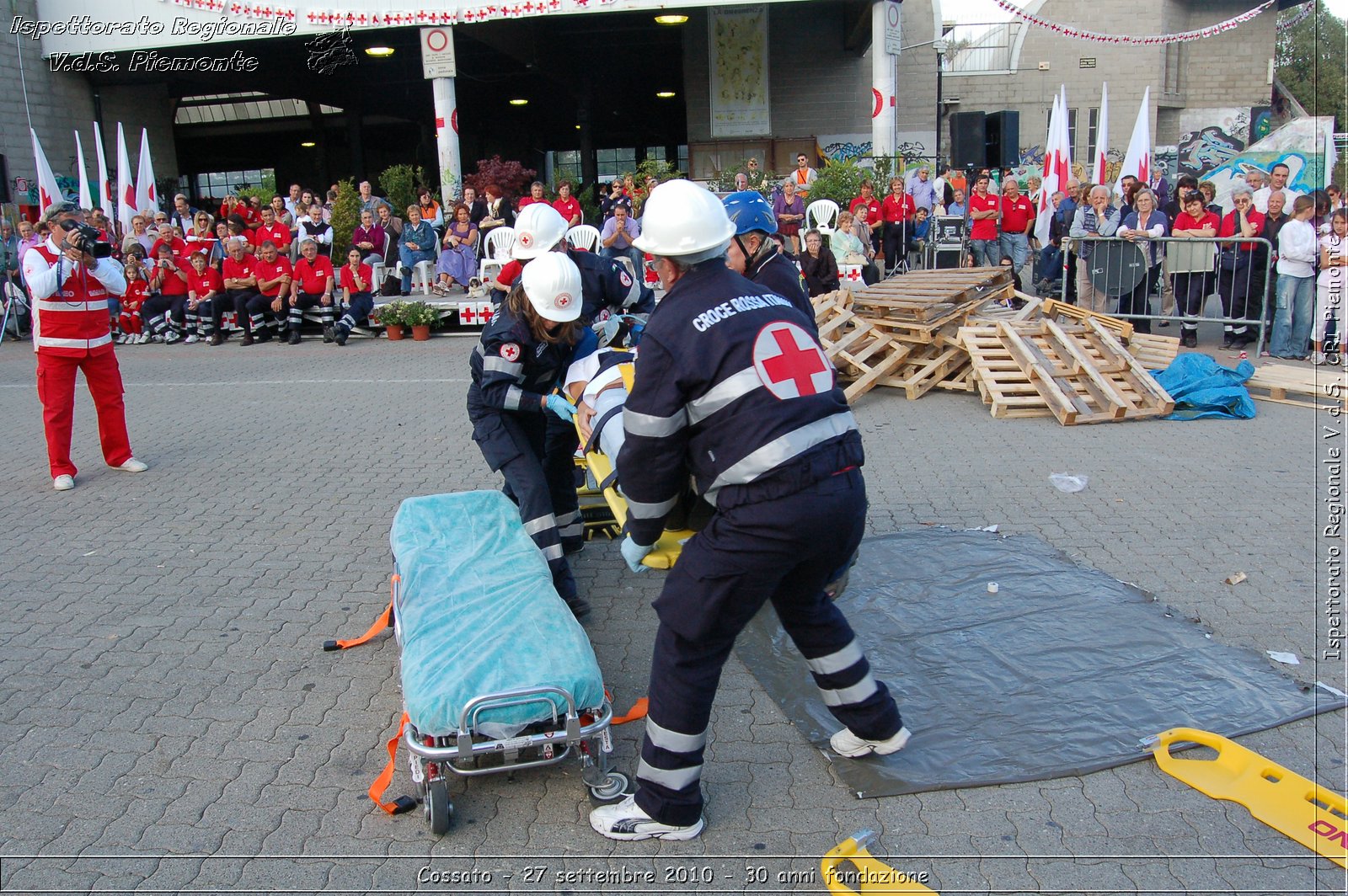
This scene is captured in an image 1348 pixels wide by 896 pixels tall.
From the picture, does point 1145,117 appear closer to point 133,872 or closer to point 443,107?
point 443,107

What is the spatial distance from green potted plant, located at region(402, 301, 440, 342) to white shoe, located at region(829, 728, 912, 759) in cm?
1263

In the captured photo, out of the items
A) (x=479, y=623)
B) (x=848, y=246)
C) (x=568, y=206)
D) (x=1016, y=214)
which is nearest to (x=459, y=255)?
(x=568, y=206)

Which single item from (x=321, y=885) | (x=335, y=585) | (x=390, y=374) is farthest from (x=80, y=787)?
(x=390, y=374)

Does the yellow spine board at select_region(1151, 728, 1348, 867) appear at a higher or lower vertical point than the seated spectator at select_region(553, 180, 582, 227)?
lower

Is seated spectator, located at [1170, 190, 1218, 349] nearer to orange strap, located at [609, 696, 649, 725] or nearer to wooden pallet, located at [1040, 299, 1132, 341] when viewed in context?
wooden pallet, located at [1040, 299, 1132, 341]

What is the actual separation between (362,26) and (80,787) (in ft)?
63.2

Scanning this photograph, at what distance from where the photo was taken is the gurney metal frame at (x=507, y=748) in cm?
322

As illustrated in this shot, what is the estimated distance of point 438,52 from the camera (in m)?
19.7

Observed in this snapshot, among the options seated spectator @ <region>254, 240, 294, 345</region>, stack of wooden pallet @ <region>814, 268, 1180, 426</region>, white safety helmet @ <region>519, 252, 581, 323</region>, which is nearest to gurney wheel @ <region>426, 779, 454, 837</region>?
white safety helmet @ <region>519, 252, 581, 323</region>

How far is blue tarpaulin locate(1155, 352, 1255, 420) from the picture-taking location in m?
8.52

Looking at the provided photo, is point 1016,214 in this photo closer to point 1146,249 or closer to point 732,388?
point 1146,249

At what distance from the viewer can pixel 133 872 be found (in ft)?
10.3

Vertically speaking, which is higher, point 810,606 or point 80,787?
point 810,606

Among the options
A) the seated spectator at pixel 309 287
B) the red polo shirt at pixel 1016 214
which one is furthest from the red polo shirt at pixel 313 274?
the red polo shirt at pixel 1016 214
